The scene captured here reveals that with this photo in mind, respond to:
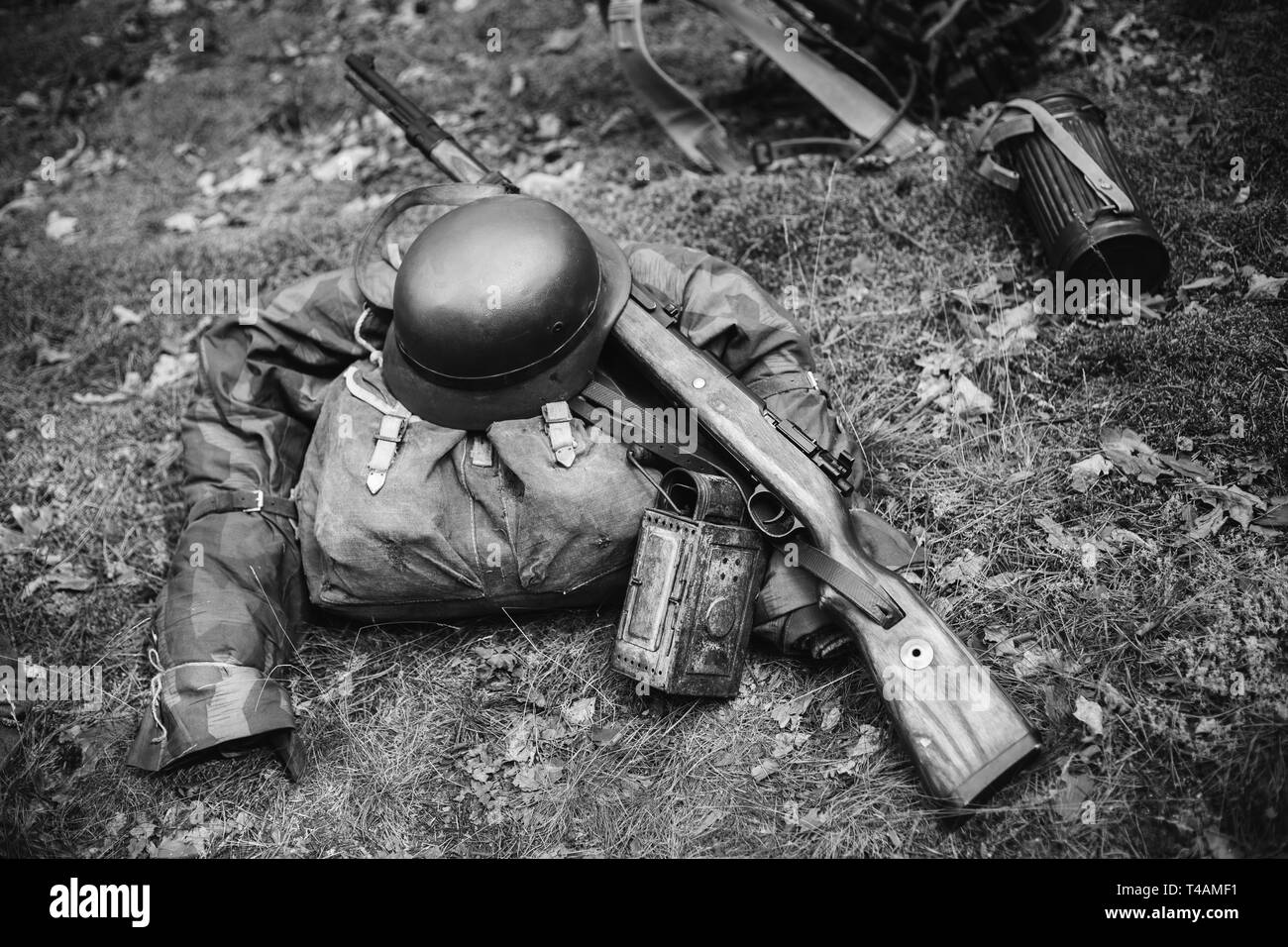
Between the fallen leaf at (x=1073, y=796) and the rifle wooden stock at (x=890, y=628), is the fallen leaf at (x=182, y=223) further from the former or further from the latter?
the fallen leaf at (x=1073, y=796)

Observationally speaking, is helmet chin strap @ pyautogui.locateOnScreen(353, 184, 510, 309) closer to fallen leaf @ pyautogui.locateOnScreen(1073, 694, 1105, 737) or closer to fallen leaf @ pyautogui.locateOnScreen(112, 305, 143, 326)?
fallen leaf @ pyautogui.locateOnScreen(112, 305, 143, 326)

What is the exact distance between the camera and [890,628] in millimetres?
3059

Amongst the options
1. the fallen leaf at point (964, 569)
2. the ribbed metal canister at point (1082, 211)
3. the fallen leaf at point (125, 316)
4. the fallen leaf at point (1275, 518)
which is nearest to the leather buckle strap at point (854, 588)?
the fallen leaf at point (964, 569)

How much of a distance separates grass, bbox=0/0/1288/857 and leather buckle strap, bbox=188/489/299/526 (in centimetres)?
49

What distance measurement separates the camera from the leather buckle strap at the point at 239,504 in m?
3.81

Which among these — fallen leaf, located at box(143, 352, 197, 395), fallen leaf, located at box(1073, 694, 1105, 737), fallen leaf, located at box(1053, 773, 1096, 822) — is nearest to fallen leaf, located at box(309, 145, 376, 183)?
fallen leaf, located at box(143, 352, 197, 395)

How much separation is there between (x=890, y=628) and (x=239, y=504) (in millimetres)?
2713

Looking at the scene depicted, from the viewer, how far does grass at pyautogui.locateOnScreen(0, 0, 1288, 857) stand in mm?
2969

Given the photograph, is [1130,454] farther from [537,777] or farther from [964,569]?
[537,777]

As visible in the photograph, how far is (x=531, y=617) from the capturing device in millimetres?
3744

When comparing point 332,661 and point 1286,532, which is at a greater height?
point 1286,532
